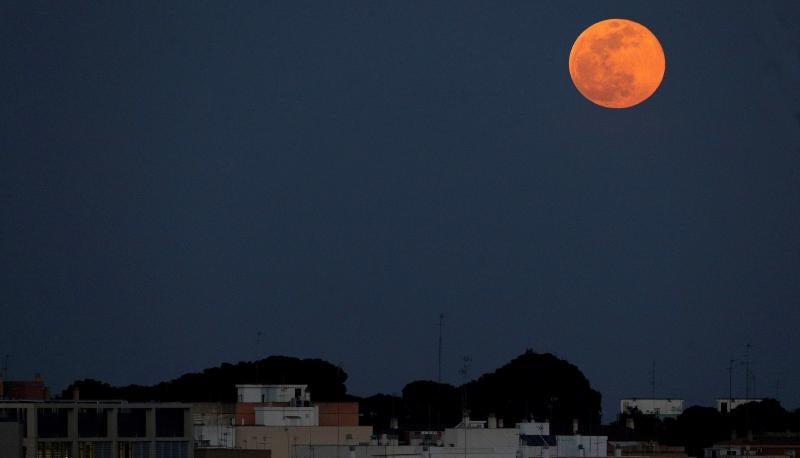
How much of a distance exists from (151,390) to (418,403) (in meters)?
23.2

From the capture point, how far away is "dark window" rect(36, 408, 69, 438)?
64.4m

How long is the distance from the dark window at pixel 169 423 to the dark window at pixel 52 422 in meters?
2.94

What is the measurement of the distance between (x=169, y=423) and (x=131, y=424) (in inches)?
46.8

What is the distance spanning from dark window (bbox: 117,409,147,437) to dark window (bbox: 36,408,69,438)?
1.71 metres

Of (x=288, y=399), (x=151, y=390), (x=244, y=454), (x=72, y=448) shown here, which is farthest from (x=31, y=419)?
(x=151, y=390)

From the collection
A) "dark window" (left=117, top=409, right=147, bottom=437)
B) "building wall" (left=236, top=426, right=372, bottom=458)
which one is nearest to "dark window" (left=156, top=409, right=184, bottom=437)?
"dark window" (left=117, top=409, right=147, bottom=437)

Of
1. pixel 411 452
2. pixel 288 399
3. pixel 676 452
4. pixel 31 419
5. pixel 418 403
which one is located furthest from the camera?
pixel 418 403

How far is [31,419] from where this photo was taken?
64.0m

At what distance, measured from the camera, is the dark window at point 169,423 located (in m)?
66.5

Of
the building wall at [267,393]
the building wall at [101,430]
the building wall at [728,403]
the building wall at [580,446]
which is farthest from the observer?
the building wall at [728,403]

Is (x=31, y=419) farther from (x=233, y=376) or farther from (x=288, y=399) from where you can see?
(x=233, y=376)

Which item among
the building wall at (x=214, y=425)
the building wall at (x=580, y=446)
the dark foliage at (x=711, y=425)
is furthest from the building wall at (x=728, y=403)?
the building wall at (x=580, y=446)

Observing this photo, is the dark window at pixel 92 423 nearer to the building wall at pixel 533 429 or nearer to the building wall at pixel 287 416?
the building wall at pixel 287 416

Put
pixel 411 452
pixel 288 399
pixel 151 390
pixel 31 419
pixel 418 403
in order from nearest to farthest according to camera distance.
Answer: pixel 31 419
pixel 411 452
pixel 288 399
pixel 151 390
pixel 418 403
